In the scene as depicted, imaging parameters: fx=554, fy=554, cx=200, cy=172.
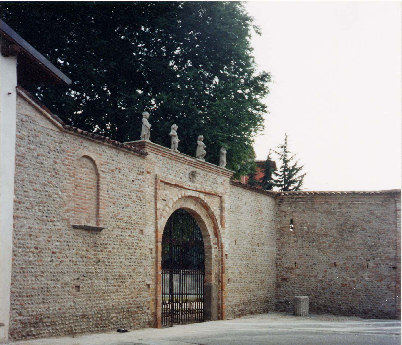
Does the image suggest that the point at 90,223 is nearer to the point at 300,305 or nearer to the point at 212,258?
the point at 212,258

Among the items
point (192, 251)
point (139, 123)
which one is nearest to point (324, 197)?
point (192, 251)

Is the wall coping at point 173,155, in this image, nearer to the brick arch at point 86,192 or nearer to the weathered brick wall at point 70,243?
the weathered brick wall at point 70,243

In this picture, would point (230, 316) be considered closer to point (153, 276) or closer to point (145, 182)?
point (153, 276)

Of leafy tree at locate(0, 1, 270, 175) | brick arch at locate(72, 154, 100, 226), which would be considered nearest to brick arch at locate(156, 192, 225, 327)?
leafy tree at locate(0, 1, 270, 175)

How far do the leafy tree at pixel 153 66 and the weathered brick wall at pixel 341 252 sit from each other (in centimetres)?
367

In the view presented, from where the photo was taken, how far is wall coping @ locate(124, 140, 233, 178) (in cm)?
1449

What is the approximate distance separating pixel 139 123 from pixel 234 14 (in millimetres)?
5591

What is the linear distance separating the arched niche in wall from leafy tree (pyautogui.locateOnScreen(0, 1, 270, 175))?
7.23 metres

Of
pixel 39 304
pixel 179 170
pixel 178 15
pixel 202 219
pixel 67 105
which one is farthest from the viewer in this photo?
pixel 178 15

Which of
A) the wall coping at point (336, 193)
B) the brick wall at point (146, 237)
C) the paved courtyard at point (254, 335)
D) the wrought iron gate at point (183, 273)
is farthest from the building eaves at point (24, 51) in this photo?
the wall coping at point (336, 193)

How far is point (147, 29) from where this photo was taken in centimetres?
2072

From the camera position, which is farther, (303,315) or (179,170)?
(303,315)

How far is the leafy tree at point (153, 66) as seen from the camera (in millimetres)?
19344

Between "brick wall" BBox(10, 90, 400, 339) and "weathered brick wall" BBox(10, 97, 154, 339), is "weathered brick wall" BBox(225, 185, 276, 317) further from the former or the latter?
"weathered brick wall" BBox(10, 97, 154, 339)
